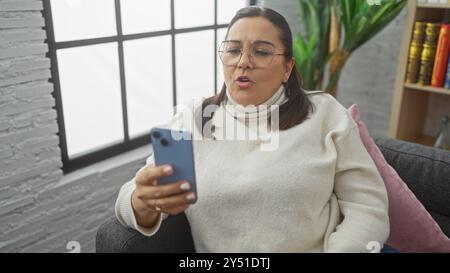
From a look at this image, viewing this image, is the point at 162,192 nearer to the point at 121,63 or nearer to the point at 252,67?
the point at 252,67

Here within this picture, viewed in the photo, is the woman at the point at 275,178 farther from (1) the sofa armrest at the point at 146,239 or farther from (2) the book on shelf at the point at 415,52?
(2) the book on shelf at the point at 415,52

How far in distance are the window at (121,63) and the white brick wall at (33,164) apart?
0.34 ft

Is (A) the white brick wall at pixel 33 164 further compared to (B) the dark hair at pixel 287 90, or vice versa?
(A) the white brick wall at pixel 33 164

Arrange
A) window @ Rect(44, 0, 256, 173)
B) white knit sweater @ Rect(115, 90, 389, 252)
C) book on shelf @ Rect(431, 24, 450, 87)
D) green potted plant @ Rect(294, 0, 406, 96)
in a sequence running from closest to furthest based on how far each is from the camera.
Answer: white knit sweater @ Rect(115, 90, 389, 252)
window @ Rect(44, 0, 256, 173)
book on shelf @ Rect(431, 24, 450, 87)
green potted plant @ Rect(294, 0, 406, 96)

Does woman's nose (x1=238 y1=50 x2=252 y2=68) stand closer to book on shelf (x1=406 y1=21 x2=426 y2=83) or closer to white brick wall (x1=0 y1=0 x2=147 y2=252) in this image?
white brick wall (x1=0 y1=0 x2=147 y2=252)

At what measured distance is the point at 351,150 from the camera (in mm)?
1037

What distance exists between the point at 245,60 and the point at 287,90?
169 millimetres

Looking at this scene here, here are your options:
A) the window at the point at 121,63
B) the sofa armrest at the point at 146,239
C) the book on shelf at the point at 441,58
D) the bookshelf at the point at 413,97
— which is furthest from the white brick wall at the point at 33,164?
the book on shelf at the point at 441,58

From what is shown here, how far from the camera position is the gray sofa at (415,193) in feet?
3.41

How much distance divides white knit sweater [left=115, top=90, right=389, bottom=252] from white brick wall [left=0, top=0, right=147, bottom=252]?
57cm

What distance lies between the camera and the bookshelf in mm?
1852

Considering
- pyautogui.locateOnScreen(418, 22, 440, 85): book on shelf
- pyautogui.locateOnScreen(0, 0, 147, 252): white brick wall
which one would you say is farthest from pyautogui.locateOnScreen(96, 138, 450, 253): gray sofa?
pyautogui.locateOnScreen(418, 22, 440, 85): book on shelf

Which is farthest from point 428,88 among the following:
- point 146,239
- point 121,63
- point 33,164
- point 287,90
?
point 33,164
